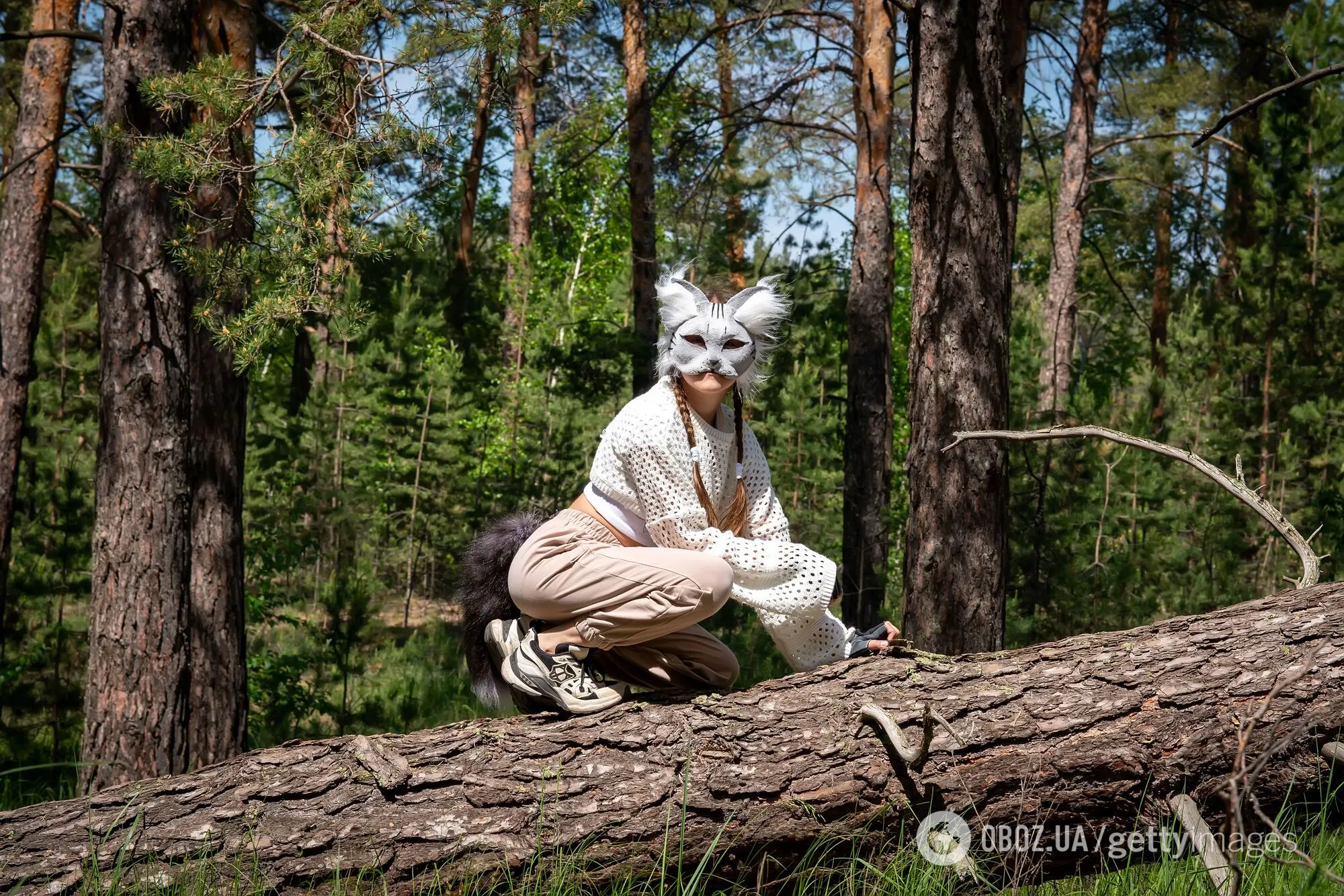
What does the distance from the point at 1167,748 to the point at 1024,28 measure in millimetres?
3120

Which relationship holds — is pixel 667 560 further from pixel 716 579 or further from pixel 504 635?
pixel 504 635

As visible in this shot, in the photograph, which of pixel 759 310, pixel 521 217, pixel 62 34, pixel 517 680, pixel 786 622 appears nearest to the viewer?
pixel 786 622

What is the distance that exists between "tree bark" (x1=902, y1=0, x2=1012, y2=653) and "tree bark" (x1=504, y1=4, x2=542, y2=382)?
4112 millimetres

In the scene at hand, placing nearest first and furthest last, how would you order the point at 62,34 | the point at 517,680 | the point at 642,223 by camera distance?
the point at 517,680
the point at 62,34
the point at 642,223

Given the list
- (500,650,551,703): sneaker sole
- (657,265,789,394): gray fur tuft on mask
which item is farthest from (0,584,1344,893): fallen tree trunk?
(657,265,789,394): gray fur tuft on mask

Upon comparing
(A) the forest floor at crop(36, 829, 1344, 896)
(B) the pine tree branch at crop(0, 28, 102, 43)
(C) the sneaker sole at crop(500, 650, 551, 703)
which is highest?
(B) the pine tree branch at crop(0, 28, 102, 43)

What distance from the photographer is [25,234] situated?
775 centimetres

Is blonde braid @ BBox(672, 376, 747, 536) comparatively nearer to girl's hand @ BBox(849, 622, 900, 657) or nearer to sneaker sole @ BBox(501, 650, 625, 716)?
girl's hand @ BBox(849, 622, 900, 657)

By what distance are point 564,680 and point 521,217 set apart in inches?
594

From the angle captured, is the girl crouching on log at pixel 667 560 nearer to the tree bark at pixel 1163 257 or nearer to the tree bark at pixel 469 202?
the tree bark at pixel 469 202

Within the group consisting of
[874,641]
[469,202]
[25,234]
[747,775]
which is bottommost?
[747,775]

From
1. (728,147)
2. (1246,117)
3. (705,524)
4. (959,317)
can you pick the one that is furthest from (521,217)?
(705,524)

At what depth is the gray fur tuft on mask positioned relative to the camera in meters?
3.45

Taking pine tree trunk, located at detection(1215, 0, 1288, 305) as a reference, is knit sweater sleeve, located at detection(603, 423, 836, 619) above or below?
below
